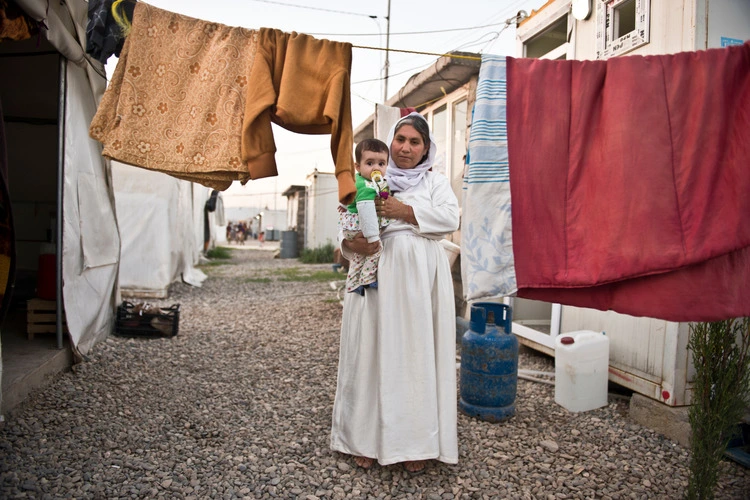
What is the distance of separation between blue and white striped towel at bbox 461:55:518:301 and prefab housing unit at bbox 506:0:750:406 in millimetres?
2088

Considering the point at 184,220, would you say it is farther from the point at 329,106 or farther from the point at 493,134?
the point at 493,134

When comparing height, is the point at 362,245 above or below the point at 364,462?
above

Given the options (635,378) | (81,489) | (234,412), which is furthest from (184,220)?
(635,378)

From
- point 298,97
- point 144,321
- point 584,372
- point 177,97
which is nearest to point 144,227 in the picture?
point 144,321

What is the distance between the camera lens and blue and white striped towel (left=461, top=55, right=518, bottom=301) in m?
1.74

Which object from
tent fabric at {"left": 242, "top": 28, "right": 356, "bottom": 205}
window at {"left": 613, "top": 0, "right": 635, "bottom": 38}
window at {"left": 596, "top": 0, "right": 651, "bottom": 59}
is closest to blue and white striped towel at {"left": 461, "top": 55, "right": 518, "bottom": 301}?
tent fabric at {"left": 242, "top": 28, "right": 356, "bottom": 205}

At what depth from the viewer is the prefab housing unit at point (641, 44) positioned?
304 centimetres

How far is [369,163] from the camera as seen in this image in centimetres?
250

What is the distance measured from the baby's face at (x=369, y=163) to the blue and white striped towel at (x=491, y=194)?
80 cm

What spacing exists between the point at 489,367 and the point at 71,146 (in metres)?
3.67

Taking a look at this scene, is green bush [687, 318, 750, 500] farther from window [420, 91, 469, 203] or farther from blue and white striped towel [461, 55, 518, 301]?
window [420, 91, 469, 203]

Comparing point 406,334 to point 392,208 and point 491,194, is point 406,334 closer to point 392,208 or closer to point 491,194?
Result: point 392,208

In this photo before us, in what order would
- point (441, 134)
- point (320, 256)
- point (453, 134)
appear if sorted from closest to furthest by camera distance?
point (453, 134)
point (441, 134)
point (320, 256)

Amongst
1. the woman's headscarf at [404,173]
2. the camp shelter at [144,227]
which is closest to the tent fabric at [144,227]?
the camp shelter at [144,227]
